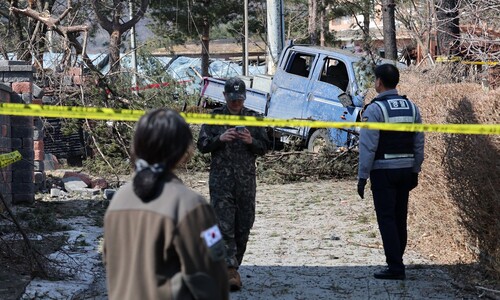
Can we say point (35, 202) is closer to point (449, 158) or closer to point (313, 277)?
point (313, 277)

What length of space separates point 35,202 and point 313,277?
5.31 meters

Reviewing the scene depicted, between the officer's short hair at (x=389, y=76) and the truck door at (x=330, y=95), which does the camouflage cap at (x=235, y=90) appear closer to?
the officer's short hair at (x=389, y=76)

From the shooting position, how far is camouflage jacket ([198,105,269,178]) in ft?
24.2

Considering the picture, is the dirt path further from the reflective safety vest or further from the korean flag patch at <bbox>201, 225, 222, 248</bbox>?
the korean flag patch at <bbox>201, 225, 222, 248</bbox>

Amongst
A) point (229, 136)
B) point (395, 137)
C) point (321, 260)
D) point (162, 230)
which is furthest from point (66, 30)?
point (162, 230)

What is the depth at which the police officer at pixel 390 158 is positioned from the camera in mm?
7609

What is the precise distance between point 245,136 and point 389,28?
26.9 feet

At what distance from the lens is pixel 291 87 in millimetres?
17016

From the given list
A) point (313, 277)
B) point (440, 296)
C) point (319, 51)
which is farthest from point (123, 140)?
point (440, 296)

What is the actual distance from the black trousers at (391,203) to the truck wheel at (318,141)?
25.8 feet

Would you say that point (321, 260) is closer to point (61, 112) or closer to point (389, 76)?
point (389, 76)

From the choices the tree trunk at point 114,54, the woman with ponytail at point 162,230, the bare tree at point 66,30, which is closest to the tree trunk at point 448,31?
the tree trunk at point 114,54

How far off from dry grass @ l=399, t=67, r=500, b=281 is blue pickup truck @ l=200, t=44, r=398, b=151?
608 centimetres

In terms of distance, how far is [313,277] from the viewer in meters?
8.10
